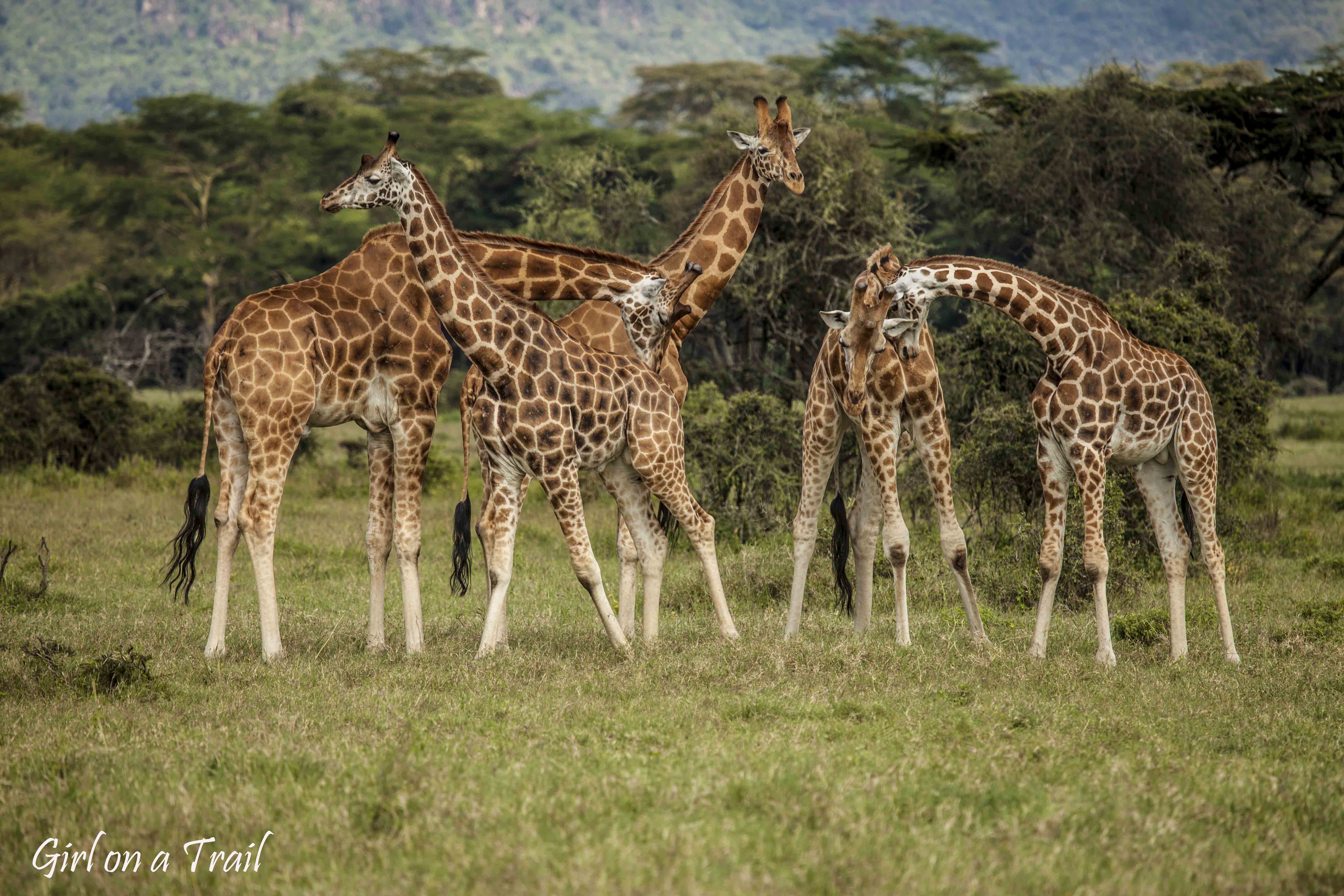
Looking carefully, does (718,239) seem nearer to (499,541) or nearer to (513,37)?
(499,541)

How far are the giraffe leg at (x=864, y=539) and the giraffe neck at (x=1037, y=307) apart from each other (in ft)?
4.90

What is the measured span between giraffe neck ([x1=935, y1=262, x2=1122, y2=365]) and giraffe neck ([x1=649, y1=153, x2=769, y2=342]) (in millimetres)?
1795

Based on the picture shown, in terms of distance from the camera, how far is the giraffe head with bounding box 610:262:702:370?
27.7 feet

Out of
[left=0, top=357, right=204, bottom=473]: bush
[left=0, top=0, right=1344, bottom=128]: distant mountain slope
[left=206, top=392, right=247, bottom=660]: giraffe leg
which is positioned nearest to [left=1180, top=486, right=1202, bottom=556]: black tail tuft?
[left=206, top=392, right=247, bottom=660]: giraffe leg

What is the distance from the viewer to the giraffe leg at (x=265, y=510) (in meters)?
7.93

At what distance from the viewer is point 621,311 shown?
881 centimetres

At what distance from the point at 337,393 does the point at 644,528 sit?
232 cm

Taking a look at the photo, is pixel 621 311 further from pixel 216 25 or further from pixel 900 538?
pixel 216 25

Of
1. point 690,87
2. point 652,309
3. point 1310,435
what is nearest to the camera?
point 652,309

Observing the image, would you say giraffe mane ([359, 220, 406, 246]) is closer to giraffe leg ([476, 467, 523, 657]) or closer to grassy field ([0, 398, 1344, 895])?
giraffe leg ([476, 467, 523, 657])

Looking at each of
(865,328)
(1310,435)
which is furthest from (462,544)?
(1310,435)

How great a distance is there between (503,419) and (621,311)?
4.88 ft

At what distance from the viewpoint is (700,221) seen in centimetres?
945

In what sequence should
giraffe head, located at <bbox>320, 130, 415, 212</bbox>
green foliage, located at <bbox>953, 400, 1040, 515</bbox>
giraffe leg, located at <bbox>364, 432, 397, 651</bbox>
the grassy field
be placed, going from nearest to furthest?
1. the grassy field
2. giraffe head, located at <bbox>320, 130, 415, 212</bbox>
3. giraffe leg, located at <bbox>364, 432, 397, 651</bbox>
4. green foliage, located at <bbox>953, 400, 1040, 515</bbox>
